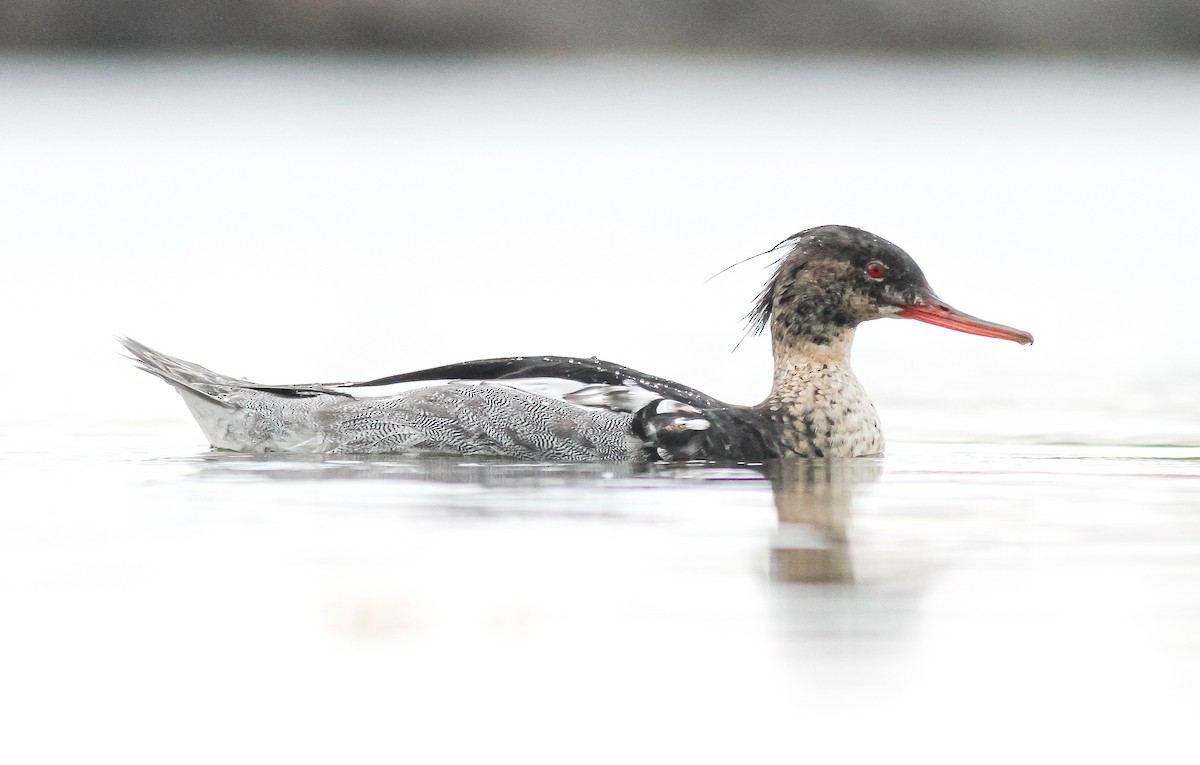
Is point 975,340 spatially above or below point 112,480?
above

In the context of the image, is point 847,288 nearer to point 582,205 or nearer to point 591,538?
point 591,538

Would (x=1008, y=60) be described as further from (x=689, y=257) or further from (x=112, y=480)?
(x=112, y=480)

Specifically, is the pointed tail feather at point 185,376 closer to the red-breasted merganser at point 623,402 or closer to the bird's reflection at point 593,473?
the red-breasted merganser at point 623,402

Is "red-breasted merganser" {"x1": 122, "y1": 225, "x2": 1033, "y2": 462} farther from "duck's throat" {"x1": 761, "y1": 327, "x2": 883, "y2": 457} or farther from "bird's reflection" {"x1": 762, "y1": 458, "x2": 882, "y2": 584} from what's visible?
"bird's reflection" {"x1": 762, "y1": 458, "x2": 882, "y2": 584}

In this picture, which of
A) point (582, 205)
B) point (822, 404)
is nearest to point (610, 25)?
point (582, 205)

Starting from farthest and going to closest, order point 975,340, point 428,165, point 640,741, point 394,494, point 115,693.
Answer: point 428,165 → point 975,340 → point 394,494 → point 115,693 → point 640,741

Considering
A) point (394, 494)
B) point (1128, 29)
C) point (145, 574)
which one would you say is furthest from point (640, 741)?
point (1128, 29)

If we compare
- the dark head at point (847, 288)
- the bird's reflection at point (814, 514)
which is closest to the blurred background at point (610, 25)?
the dark head at point (847, 288)
